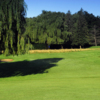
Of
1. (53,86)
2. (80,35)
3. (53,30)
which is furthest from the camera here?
(80,35)

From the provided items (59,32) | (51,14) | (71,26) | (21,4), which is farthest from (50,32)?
(21,4)

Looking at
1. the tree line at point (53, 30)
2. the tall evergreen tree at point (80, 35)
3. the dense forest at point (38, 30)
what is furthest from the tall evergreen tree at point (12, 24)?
the tall evergreen tree at point (80, 35)

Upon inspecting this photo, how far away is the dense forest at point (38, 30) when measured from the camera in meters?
12.6

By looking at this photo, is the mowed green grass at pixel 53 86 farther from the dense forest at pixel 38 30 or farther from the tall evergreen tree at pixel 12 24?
the dense forest at pixel 38 30

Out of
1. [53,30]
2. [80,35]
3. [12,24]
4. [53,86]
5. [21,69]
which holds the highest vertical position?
[53,30]

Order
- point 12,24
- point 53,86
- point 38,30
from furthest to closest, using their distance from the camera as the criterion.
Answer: point 38,30 < point 12,24 < point 53,86

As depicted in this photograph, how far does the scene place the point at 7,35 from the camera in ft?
41.1

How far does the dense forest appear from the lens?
12.6m

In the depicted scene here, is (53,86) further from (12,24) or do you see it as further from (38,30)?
(38,30)

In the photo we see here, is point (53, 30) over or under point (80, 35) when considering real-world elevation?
over

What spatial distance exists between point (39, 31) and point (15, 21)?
109 feet

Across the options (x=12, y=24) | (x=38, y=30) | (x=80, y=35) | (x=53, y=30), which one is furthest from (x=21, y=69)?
(x=80, y=35)

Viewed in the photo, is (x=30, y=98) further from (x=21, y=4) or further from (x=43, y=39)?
(x=43, y=39)

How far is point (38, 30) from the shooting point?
151 ft
